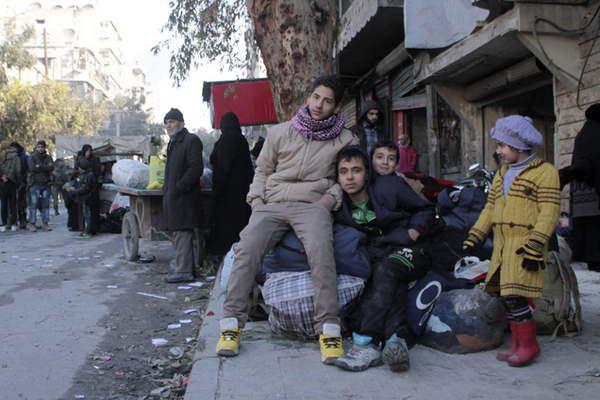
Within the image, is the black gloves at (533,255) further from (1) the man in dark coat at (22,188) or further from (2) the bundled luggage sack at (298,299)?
(1) the man in dark coat at (22,188)

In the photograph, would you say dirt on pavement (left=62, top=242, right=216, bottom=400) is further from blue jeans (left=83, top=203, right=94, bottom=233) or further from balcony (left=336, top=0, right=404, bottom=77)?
blue jeans (left=83, top=203, right=94, bottom=233)

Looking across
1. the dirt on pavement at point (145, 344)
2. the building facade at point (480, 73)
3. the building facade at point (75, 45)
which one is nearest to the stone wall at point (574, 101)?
the building facade at point (480, 73)

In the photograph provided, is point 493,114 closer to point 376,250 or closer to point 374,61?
point 374,61

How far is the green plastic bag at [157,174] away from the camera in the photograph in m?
8.23

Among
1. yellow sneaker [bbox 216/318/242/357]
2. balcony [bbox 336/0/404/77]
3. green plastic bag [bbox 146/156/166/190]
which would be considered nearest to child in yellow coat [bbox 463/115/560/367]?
yellow sneaker [bbox 216/318/242/357]

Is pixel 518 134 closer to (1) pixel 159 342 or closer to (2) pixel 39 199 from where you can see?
(1) pixel 159 342

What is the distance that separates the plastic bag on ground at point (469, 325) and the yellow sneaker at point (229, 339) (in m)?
1.21

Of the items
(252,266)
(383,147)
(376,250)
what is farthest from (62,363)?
(383,147)

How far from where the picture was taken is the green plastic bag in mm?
8234

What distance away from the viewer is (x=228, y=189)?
25.6ft

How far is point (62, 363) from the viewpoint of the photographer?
169 inches

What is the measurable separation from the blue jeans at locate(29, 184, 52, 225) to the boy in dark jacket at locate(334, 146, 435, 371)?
468 inches

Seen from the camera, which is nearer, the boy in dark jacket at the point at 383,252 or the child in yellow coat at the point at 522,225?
the child in yellow coat at the point at 522,225

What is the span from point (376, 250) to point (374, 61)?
35.0 ft
